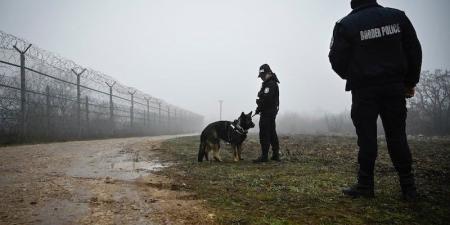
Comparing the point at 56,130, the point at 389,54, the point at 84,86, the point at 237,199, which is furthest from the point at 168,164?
the point at 84,86

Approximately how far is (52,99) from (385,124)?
1296 cm

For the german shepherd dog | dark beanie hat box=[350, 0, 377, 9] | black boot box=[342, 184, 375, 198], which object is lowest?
black boot box=[342, 184, 375, 198]

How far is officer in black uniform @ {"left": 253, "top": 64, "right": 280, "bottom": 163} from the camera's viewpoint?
720 cm

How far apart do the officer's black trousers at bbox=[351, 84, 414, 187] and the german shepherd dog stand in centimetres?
390

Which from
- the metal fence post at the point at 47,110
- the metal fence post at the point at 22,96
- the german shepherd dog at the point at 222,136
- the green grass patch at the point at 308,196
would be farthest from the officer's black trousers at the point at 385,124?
the metal fence post at the point at 47,110

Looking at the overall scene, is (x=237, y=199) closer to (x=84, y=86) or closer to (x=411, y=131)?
(x=84, y=86)

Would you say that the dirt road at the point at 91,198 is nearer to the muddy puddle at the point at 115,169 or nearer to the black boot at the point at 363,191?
the muddy puddle at the point at 115,169

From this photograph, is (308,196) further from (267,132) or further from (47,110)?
(47,110)

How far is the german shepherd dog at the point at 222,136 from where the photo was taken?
23.6 ft

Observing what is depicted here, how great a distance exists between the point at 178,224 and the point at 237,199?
94 centimetres

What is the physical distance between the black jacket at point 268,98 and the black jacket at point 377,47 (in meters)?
3.63

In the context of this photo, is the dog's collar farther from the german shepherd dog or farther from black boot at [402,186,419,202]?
black boot at [402,186,419,202]

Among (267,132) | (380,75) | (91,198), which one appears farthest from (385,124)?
(267,132)

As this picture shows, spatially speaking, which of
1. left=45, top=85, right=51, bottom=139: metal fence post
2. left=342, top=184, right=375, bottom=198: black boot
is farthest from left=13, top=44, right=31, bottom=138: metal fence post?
left=342, top=184, right=375, bottom=198: black boot
